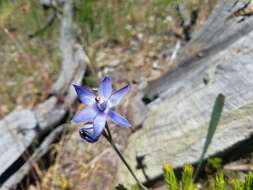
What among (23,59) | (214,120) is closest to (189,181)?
(214,120)

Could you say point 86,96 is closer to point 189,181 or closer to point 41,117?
point 189,181

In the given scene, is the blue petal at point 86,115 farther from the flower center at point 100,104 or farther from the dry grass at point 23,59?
the dry grass at point 23,59

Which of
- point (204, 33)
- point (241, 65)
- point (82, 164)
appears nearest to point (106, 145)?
point (82, 164)

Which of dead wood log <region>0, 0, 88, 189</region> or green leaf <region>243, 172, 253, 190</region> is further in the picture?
dead wood log <region>0, 0, 88, 189</region>

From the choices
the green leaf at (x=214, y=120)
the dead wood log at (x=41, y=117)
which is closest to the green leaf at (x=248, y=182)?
the green leaf at (x=214, y=120)

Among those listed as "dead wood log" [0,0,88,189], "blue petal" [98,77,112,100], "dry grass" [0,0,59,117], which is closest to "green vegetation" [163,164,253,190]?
"blue petal" [98,77,112,100]

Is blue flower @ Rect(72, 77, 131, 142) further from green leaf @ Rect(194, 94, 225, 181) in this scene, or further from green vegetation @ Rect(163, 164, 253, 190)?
green leaf @ Rect(194, 94, 225, 181)
